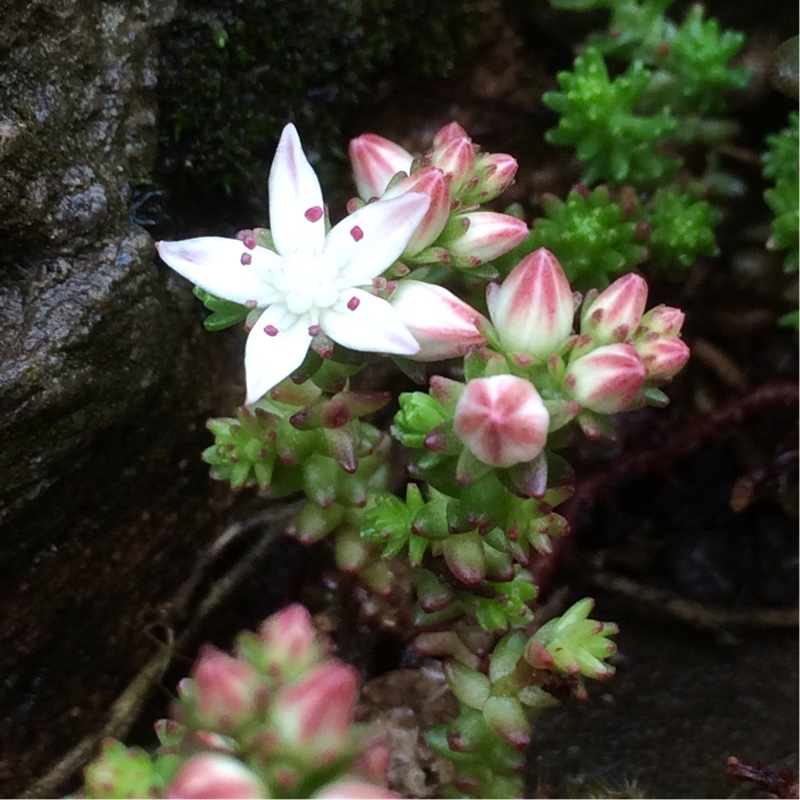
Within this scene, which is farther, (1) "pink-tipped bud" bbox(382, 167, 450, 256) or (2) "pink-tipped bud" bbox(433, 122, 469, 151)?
(2) "pink-tipped bud" bbox(433, 122, 469, 151)

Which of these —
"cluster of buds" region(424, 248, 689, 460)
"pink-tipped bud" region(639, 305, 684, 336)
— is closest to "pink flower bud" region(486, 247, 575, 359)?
"cluster of buds" region(424, 248, 689, 460)

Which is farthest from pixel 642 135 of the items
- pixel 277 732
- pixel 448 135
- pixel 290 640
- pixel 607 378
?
pixel 277 732

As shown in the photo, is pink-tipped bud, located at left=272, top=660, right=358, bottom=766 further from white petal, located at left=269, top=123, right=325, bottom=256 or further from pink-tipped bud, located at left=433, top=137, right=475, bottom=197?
pink-tipped bud, located at left=433, top=137, right=475, bottom=197

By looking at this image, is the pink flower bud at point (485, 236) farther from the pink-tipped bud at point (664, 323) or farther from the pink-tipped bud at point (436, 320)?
the pink-tipped bud at point (664, 323)

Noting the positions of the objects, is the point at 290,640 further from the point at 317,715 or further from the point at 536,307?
the point at 536,307

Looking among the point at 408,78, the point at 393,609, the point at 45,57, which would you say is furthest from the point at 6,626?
the point at 408,78

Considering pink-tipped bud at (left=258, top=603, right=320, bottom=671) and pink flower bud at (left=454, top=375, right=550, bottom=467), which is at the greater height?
pink flower bud at (left=454, top=375, right=550, bottom=467)
